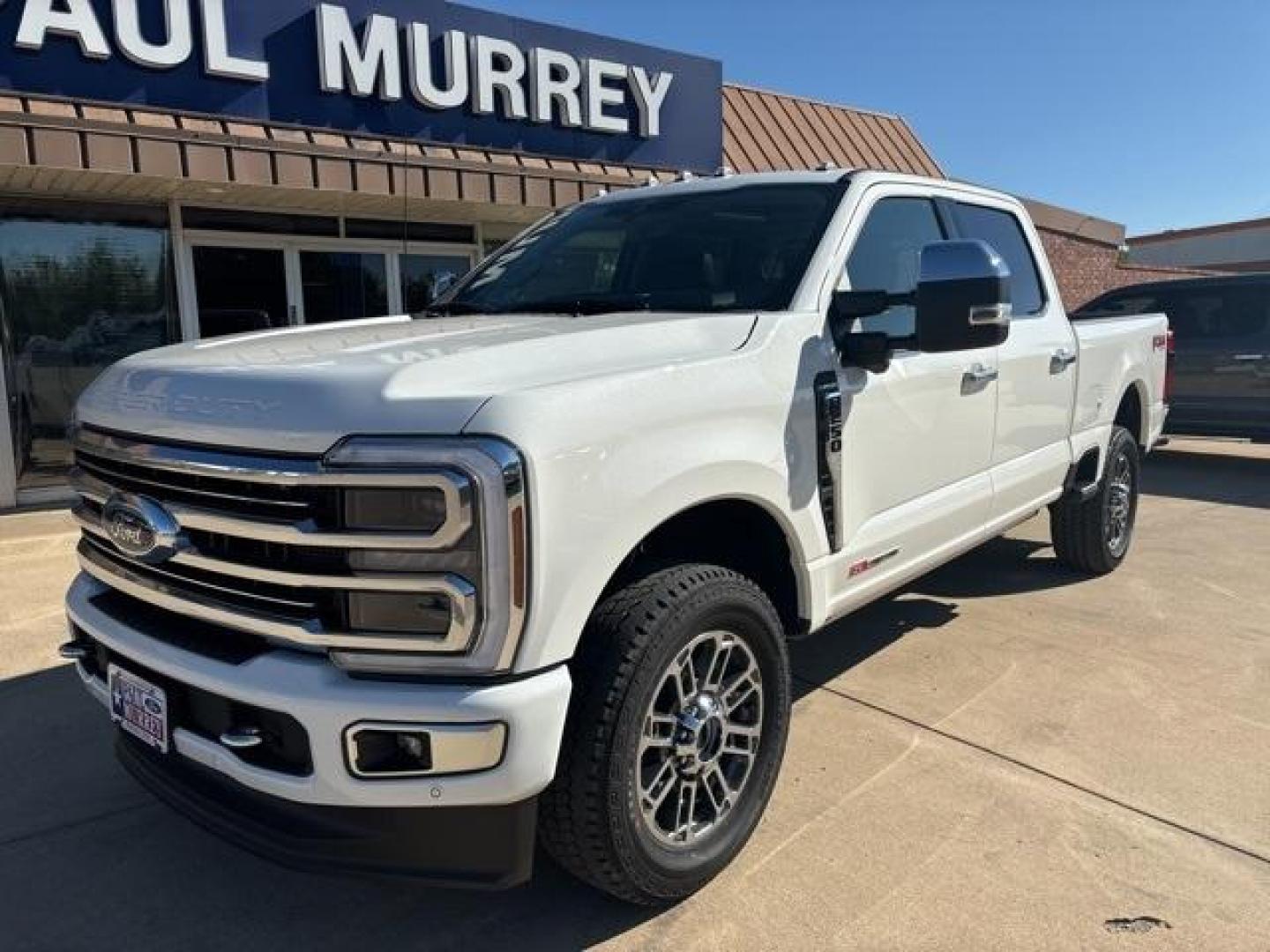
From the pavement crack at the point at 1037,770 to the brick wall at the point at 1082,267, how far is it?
12.8 meters

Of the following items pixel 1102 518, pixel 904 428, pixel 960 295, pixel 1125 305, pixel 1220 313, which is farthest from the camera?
pixel 1125 305

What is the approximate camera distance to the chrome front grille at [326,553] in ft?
6.36

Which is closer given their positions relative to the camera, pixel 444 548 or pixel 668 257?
pixel 444 548

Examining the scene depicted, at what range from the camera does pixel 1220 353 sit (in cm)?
952

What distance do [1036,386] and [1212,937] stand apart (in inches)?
102

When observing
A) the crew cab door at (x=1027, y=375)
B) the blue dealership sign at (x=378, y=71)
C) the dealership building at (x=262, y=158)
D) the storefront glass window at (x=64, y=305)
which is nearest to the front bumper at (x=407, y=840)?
the crew cab door at (x=1027, y=375)

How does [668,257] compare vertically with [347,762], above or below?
above

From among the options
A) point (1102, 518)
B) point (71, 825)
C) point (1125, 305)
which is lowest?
point (71, 825)

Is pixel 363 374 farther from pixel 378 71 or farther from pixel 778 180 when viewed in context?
pixel 378 71

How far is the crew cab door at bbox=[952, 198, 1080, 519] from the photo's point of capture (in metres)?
4.21

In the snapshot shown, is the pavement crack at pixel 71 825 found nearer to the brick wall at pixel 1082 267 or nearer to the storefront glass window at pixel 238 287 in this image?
the storefront glass window at pixel 238 287

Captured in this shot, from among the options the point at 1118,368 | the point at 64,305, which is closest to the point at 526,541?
the point at 1118,368

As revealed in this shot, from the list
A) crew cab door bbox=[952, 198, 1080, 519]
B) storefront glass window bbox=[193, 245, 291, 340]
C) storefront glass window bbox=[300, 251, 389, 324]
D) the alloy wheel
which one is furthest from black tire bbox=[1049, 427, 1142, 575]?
storefront glass window bbox=[193, 245, 291, 340]

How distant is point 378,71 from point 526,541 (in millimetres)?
7505
